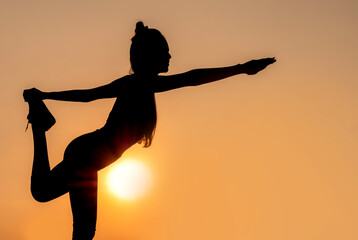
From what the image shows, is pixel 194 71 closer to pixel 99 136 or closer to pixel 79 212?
pixel 99 136

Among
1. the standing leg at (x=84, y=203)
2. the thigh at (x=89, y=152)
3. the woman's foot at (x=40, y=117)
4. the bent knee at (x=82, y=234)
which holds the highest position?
the woman's foot at (x=40, y=117)

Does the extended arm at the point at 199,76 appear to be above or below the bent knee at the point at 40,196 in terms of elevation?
above

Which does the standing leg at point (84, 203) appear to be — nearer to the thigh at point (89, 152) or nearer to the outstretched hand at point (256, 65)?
the thigh at point (89, 152)

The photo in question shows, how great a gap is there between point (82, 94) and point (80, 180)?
3.29 ft

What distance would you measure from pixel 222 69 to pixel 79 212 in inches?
80.7

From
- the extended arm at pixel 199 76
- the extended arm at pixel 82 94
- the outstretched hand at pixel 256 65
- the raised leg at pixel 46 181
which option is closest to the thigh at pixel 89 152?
the raised leg at pixel 46 181

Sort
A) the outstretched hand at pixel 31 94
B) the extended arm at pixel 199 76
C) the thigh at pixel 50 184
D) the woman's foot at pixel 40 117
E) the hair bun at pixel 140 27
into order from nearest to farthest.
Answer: the thigh at pixel 50 184, the extended arm at pixel 199 76, the woman's foot at pixel 40 117, the hair bun at pixel 140 27, the outstretched hand at pixel 31 94

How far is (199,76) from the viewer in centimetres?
556

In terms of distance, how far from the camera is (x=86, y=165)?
5.31m

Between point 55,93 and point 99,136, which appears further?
point 55,93

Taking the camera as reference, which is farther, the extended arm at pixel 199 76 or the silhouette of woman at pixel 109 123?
the extended arm at pixel 199 76

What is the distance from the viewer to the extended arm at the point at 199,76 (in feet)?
18.2

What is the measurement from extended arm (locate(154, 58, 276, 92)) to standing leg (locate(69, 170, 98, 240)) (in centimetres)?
115

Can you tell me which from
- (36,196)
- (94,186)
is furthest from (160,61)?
(36,196)
